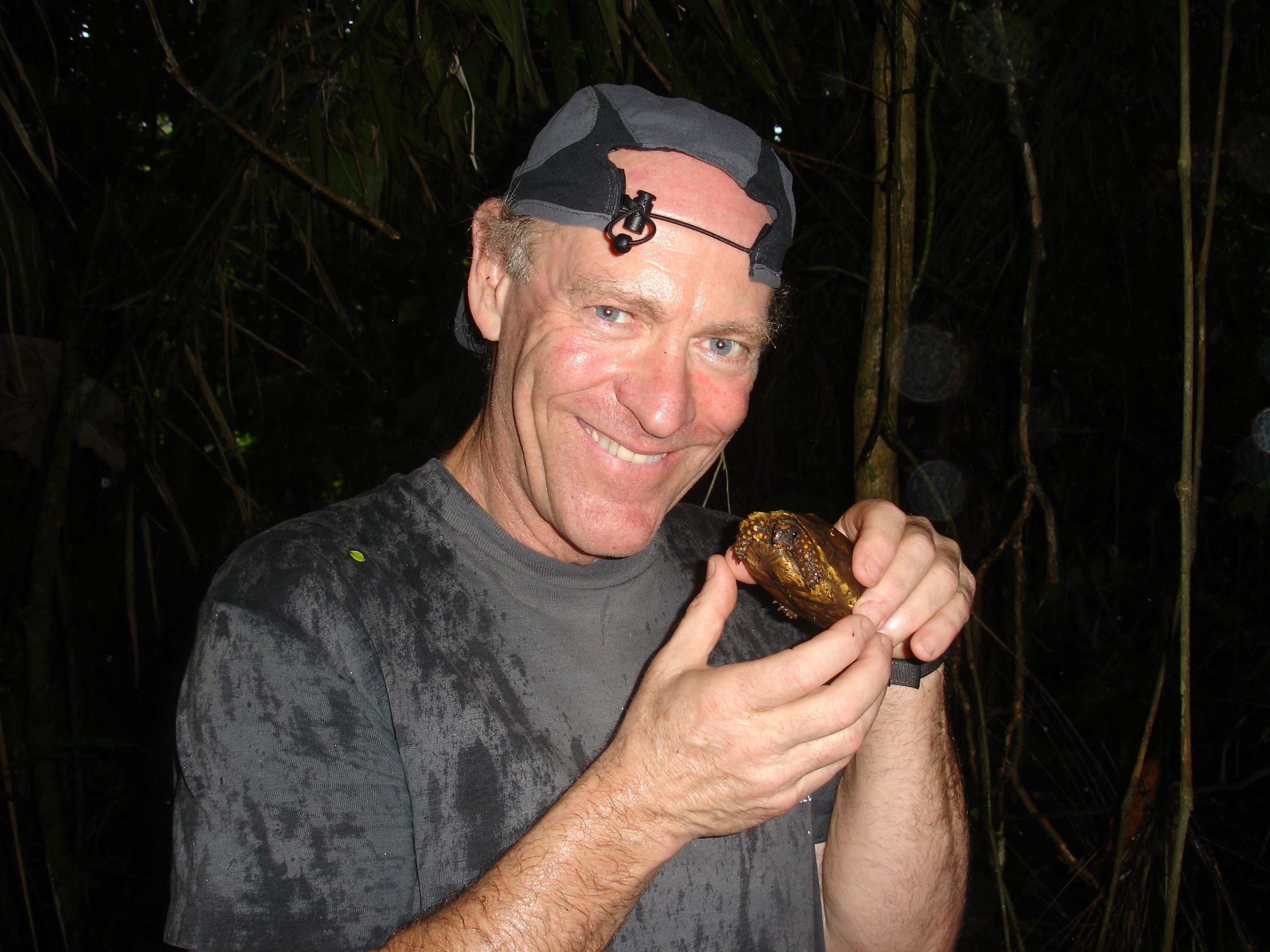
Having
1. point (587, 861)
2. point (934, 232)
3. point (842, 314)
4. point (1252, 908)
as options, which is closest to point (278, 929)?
point (587, 861)

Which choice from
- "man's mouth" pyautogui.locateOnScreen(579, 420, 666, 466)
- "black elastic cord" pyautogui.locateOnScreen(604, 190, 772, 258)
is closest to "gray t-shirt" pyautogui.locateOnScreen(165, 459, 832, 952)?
"man's mouth" pyautogui.locateOnScreen(579, 420, 666, 466)

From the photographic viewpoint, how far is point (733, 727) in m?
1.04

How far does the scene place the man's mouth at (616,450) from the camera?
144cm

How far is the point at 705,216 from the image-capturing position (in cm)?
140

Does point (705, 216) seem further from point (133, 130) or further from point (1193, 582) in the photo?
point (1193, 582)

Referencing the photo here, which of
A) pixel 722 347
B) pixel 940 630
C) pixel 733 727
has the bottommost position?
pixel 733 727

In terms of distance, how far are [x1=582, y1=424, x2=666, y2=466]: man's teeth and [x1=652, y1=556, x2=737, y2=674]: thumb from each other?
0.37 meters

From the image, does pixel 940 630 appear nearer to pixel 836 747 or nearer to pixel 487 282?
pixel 836 747

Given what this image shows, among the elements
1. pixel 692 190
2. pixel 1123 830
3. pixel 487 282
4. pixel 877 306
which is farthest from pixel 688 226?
pixel 1123 830

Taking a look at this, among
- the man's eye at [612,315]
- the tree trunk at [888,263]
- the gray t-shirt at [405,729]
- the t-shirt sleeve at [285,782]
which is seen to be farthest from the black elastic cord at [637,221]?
the tree trunk at [888,263]

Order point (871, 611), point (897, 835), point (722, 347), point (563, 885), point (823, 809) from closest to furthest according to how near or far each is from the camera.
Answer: point (563, 885) → point (871, 611) → point (722, 347) → point (897, 835) → point (823, 809)

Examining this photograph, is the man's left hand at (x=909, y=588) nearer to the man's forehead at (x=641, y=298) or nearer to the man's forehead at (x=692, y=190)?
the man's forehead at (x=641, y=298)

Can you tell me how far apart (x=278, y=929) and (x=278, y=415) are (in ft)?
17.4

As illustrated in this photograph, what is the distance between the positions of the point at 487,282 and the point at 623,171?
393 mm
